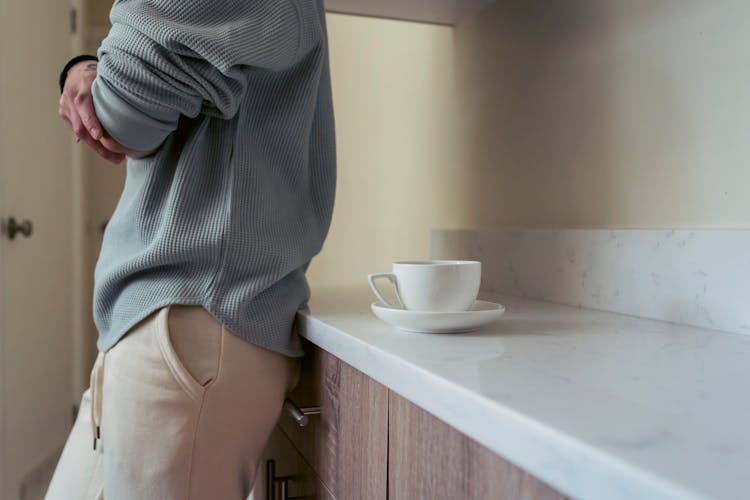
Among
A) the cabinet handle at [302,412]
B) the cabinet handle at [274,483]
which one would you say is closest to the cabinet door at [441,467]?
the cabinet handle at [302,412]

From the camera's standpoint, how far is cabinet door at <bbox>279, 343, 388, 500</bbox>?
2.09 ft

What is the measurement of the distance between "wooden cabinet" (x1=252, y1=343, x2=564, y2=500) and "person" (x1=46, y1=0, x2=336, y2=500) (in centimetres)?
7

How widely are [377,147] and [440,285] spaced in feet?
3.32

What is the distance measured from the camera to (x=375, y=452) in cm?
64

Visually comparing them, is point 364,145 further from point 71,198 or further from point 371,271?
point 71,198

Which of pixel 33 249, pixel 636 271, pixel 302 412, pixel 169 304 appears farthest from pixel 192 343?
pixel 33 249

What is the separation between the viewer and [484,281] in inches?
50.5

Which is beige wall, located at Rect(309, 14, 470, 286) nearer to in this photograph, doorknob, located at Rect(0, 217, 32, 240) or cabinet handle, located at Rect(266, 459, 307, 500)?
cabinet handle, located at Rect(266, 459, 307, 500)

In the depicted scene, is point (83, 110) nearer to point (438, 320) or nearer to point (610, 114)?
point (438, 320)

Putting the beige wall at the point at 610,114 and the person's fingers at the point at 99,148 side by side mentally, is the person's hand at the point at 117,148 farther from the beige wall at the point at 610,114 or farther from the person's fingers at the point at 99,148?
the beige wall at the point at 610,114

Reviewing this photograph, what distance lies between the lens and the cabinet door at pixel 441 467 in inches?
16.4

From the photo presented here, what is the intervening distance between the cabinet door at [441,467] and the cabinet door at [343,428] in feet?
0.10

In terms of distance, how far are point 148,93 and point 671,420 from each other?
1.94 ft

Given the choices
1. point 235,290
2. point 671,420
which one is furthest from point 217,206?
point 671,420
